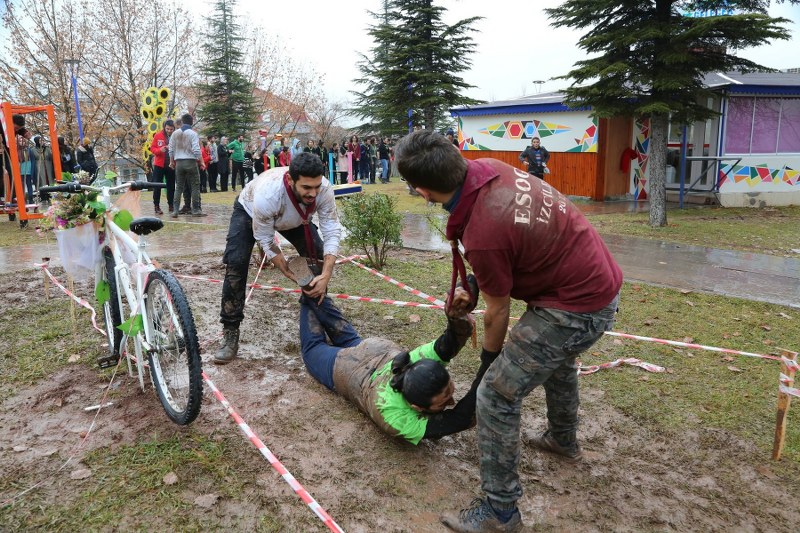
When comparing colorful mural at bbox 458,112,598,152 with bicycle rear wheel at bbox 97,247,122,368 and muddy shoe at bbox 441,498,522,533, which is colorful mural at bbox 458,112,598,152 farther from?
muddy shoe at bbox 441,498,522,533

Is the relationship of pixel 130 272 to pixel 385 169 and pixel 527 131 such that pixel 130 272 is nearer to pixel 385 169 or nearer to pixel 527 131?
pixel 527 131

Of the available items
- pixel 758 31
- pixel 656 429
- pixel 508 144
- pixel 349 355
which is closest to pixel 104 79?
pixel 508 144

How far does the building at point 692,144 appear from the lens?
1545cm

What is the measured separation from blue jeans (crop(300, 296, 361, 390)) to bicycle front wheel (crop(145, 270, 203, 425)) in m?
0.91

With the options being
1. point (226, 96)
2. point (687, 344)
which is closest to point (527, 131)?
point (687, 344)

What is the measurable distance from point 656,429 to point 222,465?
8.49 ft

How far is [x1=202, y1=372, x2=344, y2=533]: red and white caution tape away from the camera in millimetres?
2773

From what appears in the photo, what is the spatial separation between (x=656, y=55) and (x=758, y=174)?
6191mm

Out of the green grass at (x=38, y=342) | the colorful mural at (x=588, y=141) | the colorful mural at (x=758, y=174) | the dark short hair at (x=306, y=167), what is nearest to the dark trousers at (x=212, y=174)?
the colorful mural at (x=588, y=141)

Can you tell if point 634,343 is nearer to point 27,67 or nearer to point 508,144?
point 508,144

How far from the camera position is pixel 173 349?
145 inches

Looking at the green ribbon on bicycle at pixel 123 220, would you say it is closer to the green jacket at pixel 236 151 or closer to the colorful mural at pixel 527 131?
the colorful mural at pixel 527 131

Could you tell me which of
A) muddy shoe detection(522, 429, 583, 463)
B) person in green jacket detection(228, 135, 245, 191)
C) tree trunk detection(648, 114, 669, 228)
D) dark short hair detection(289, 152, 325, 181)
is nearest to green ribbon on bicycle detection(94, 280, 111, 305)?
dark short hair detection(289, 152, 325, 181)

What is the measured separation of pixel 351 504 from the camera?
295 centimetres
